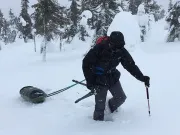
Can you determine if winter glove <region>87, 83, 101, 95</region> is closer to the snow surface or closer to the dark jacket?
the dark jacket

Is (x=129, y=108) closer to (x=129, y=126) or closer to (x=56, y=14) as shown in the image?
(x=129, y=126)

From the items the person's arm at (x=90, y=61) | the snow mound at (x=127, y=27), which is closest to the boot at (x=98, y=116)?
the person's arm at (x=90, y=61)

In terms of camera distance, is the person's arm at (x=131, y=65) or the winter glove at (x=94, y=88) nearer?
the winter glove at (x=94, y=88)

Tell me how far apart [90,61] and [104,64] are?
37 cm

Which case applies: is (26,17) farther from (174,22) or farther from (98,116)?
(98,116)

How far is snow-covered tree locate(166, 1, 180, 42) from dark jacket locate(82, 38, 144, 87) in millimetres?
22046

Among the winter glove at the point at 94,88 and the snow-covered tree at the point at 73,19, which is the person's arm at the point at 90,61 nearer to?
the winter glove at the point at 94,88

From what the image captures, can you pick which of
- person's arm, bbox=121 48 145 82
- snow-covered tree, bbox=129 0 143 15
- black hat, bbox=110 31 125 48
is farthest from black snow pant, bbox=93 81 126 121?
snow-covered tree, bbox=129 0 143 15

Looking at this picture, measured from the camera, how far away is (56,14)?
2725 centimetres

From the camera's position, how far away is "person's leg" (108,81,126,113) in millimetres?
6438

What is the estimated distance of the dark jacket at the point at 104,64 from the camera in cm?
579

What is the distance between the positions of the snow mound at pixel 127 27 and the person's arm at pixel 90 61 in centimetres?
1765

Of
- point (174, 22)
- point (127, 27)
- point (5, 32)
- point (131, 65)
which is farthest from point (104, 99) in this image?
point (5, 32)

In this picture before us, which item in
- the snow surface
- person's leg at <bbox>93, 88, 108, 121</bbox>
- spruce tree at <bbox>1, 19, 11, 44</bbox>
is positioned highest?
person's leg at <bbox>93, 88, 108, 121</bbox>
